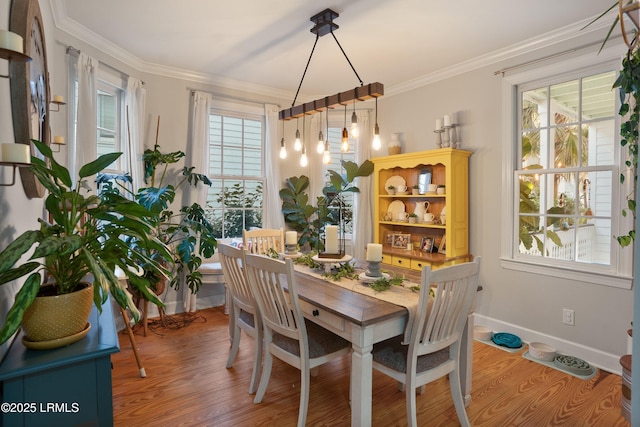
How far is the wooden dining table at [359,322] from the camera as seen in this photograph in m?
1.68

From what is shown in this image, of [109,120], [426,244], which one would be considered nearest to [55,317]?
[109,120]

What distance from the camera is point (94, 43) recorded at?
3.05 metres

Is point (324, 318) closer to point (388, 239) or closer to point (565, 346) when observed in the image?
point (565, 346)

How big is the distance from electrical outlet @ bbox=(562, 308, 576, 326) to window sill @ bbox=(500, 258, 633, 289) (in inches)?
10.6

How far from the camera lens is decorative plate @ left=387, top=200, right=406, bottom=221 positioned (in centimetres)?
419

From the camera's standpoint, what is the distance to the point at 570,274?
2.85 m

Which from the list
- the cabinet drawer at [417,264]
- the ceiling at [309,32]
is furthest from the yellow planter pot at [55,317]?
the cabinet drawer at [417,264]

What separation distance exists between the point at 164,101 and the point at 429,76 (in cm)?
288

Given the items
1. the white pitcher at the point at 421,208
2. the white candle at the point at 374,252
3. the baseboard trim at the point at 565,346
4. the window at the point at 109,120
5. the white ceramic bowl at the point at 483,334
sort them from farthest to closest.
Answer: the white pitcher at the point at 421,208
the window at the point at 109,120
the white ceramic bowl at the point at 483,334
the baseboard trim at the point at 565,346
the white candle at the point at 374,252

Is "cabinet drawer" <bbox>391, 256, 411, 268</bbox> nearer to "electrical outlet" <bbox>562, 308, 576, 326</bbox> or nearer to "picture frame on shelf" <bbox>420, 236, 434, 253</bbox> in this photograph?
"picture frame on shelf" <bbox>420, 236, 434, 253</bbox>

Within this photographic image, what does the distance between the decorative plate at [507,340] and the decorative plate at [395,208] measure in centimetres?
162

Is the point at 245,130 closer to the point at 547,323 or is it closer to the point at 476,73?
the point at 476,73

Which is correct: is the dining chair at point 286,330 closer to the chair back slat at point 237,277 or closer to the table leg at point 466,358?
the chair back slat at point 237,277

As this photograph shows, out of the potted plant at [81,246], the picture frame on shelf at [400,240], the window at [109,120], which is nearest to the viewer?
the potted plant at [81,246]
